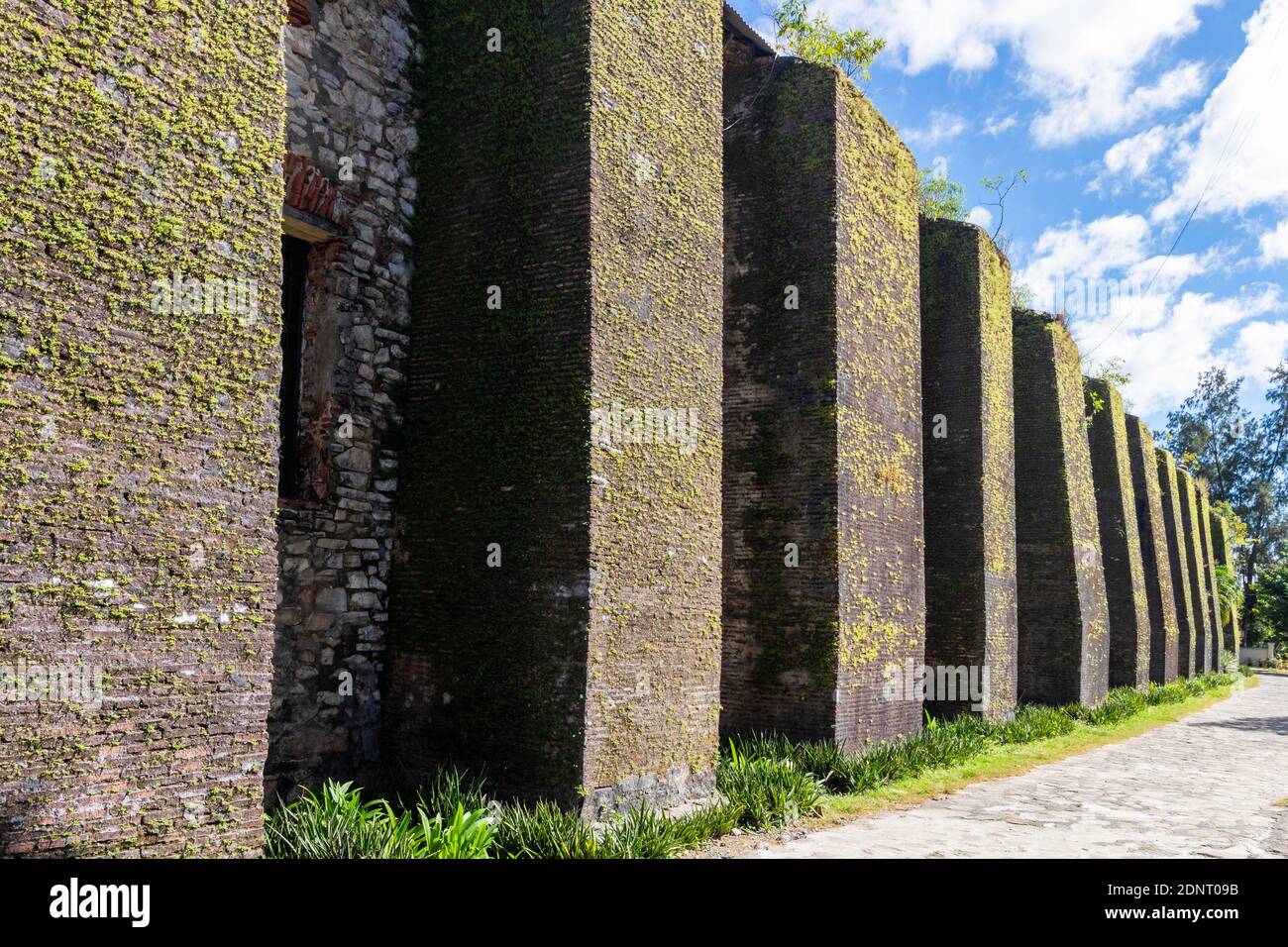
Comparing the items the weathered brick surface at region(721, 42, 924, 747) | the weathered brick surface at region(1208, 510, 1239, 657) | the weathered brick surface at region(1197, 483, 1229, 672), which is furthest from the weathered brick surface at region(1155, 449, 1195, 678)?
the weathered brick surface at region(721, 42, 924, 747)

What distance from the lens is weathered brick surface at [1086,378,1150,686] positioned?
2470cm

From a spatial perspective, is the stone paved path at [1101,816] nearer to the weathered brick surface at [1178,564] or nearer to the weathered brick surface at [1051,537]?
the weathered brick surface at [1051,537]

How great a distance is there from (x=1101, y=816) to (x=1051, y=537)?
10.9 m

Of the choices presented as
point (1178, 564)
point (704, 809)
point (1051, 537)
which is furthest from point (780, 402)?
point (1178, 564)

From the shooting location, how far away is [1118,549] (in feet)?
82.2

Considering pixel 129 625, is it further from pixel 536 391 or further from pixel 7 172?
pixel 536 391

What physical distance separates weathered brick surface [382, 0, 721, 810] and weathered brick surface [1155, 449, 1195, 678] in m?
31.2

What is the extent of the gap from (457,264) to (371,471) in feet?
6.51

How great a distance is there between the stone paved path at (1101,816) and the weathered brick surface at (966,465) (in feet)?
7.85

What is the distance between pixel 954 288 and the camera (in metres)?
16.9

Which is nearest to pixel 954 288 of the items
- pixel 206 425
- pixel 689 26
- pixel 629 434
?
pixel 689 26

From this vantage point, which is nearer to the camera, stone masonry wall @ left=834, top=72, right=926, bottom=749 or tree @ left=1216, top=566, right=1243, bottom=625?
stone masonry wall @ left=834, top=72, right=926, bottom=749

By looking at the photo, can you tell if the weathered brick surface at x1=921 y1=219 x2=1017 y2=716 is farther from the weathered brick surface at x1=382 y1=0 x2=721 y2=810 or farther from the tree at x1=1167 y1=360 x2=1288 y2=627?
the tree at x1=1167 y1=360 x2=1288 y2=627

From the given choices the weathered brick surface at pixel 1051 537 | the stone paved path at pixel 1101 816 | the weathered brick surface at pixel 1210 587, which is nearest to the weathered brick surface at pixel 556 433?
the stone paved path at pixel 1101 816
